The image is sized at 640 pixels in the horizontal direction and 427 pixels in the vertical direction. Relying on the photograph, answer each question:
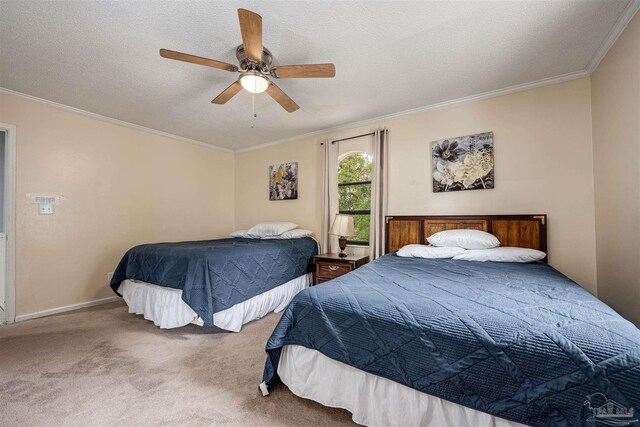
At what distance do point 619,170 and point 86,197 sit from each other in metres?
5.39

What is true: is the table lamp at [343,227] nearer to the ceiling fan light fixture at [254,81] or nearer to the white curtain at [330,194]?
the white curtain at [330,194]

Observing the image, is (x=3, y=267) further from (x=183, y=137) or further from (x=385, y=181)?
(x=385, y=181)

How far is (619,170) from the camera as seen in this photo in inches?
74.1

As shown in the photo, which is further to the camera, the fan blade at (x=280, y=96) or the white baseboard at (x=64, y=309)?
the white baseboard at (x=64, y=309)

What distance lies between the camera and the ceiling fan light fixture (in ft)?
6.64

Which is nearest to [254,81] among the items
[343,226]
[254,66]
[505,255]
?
[254,66]

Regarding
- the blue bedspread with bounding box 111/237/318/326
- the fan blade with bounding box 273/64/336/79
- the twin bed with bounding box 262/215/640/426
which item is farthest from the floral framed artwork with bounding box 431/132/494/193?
the blue bedspread with bounding box 111/237/318/326

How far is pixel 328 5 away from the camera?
5.40ft

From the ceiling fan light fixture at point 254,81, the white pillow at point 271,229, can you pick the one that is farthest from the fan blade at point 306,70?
the white pillow at point 271,229

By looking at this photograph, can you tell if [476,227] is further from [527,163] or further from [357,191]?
[357,191]

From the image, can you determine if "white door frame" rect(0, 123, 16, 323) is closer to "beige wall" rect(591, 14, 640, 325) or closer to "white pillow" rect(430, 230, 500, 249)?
"white pillow" rect(430, 230, 500, 249)

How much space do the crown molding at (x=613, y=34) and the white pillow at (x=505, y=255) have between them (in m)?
1.69

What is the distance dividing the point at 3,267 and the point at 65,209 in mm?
796

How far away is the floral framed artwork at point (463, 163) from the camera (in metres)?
2.78
